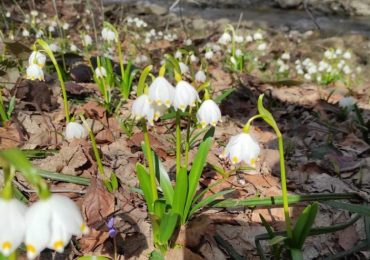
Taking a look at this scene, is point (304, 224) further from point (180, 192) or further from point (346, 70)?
point (346, 70)

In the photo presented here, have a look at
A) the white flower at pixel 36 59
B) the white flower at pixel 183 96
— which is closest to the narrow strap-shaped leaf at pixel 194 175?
the white flower at pixel 183 96

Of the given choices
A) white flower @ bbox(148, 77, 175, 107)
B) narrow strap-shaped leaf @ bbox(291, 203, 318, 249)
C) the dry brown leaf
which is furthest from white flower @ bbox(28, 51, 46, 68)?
narrow strap-shaped leaf @ bbox(291, 203, 318, 249)

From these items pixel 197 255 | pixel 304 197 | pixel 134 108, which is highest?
pixel 134 108

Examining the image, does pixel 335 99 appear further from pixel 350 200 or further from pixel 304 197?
pixel 304 197

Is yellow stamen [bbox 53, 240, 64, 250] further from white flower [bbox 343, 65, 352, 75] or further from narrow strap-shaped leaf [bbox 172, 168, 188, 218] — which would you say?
white flower [bbox 343, 65, 352, 75]

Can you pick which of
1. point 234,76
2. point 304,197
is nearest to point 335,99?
point 234,76

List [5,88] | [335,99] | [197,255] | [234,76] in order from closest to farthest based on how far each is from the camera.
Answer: [197,255] → [5,88] → [335,99] → [234,76]
